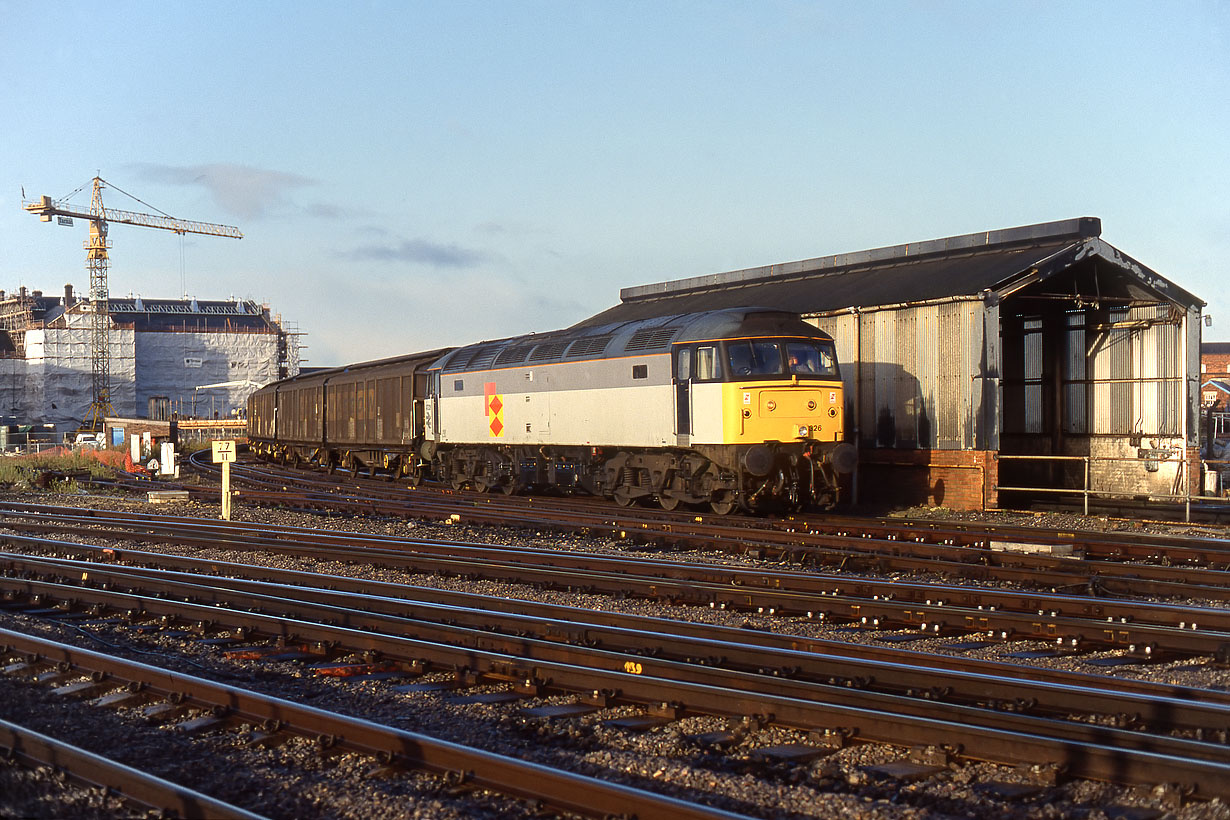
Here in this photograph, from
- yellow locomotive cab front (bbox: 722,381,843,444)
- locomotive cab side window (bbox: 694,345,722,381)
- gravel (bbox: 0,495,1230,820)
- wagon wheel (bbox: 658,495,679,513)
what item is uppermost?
locomotive cab side window (bbox: 694,345,722,381)

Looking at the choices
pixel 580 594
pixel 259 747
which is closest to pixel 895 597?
pixel 580 594

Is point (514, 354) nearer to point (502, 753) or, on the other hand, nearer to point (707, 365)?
point (707, 365)

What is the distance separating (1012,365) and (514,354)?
1254cm

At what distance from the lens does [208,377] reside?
10256 cm

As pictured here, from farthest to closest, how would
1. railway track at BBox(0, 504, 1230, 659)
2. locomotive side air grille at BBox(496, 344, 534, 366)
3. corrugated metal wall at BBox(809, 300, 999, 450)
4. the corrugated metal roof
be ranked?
Result: locomotive side air grille at BBox(496, 344, 534, 366)
the corrugated metal roof
corrugated metal wall at BBox(809, 300, 999, 450)
railway track at BBox(0, 504, 1230, 659)

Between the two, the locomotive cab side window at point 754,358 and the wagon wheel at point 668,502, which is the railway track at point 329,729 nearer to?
the locomotive cab side window at point 754,358

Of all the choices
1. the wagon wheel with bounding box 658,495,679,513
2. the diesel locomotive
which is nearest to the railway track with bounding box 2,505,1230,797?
the diesel locomotive

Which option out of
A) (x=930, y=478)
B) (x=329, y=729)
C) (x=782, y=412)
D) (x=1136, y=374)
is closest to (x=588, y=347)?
(x=782, y=412)

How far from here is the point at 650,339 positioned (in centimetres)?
2027

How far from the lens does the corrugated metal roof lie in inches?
848

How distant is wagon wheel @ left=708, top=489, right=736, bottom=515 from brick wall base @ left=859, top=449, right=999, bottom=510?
4816 mm

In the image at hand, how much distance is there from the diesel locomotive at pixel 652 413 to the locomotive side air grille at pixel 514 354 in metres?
0.04

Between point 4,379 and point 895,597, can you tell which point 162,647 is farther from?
point 4,379

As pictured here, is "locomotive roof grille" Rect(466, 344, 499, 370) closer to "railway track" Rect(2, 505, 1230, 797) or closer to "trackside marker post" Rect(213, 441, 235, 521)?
"trackside marker post" Rect(213, 441, 235, 521)
